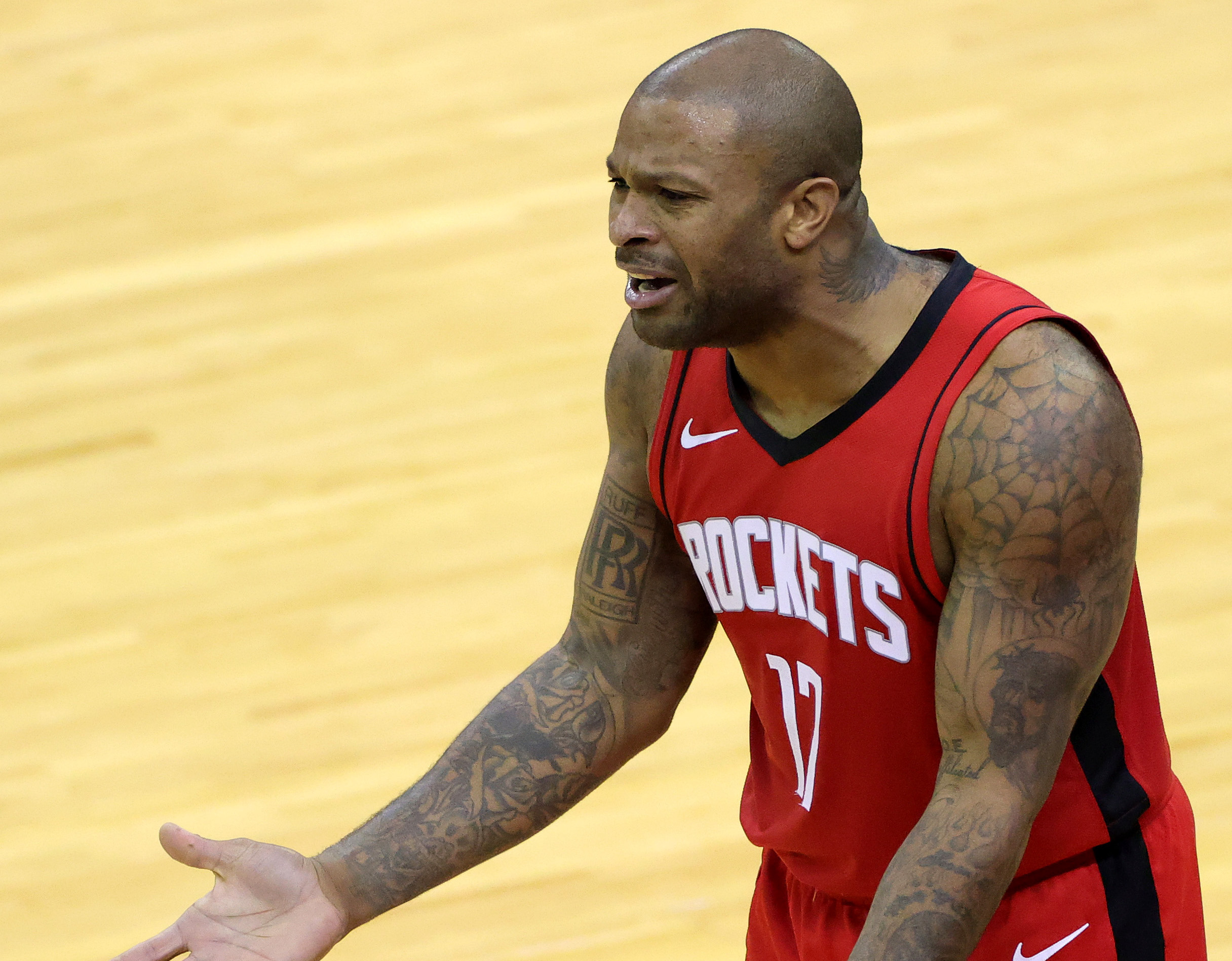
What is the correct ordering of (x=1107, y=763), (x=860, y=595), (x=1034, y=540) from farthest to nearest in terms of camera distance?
1. (x=1107, y=763)
2. (x=860, y=595)
3. (x=1034, y=540)

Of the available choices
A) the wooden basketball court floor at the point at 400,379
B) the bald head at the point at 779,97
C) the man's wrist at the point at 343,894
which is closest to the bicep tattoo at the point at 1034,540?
the bald head at the point at 779,97

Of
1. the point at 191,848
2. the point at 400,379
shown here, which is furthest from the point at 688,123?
the point at 400,379

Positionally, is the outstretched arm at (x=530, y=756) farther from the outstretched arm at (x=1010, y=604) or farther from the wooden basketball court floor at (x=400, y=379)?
the wooden basketball court floor at (x=400, y=379)

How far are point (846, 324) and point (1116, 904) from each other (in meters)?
0.65

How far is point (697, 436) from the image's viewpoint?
5.95 ft

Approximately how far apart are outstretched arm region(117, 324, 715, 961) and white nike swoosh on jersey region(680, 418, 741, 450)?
0.29ft

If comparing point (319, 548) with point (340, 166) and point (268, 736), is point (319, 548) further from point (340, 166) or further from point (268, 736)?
point (340, 166)

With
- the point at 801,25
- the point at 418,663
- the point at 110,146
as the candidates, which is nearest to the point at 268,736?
the point at 418,663

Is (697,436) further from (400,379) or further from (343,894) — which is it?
(400,379)

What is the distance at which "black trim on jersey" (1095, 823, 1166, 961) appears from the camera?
1874 millimetres

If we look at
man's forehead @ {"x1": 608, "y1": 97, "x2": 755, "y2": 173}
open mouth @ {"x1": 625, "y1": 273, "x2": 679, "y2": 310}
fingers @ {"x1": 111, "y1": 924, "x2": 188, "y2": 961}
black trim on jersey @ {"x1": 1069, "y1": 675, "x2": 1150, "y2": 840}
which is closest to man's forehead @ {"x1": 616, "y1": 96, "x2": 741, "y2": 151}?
man's forehead @ {"x1": 608, "y1": 97, "x2": 755, "y2": 173}

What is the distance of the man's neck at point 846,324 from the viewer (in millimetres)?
1673

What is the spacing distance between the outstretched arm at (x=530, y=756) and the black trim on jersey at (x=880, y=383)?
0.19m

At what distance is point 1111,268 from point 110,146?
2.67 metres
